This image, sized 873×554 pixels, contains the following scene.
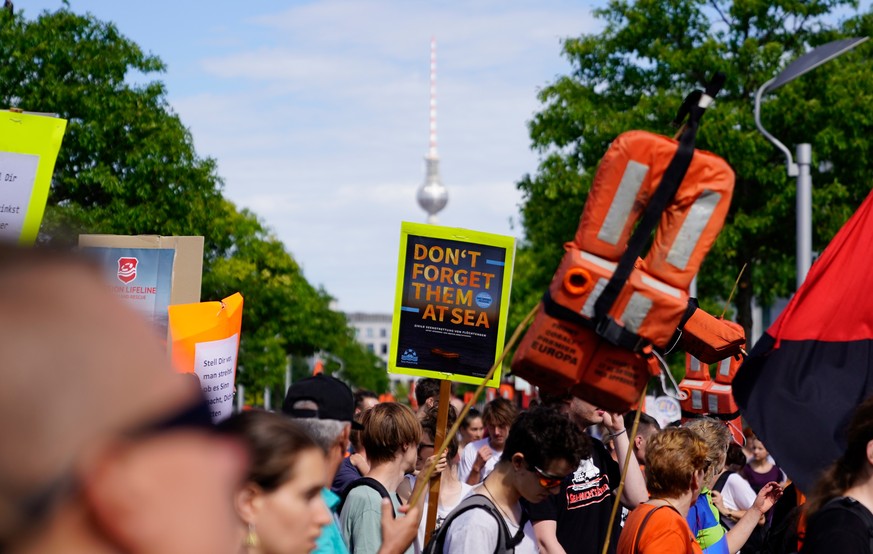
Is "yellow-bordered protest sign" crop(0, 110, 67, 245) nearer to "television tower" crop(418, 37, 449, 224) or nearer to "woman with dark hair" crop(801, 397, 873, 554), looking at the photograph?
"woman with dark hair" crop(801, 397, 873, 554)

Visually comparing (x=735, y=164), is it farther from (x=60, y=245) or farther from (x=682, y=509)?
(x=60, y=245)

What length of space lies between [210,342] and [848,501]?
15.5 feet

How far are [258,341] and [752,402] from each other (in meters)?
42.7

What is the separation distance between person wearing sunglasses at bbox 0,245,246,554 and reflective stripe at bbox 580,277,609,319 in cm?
221

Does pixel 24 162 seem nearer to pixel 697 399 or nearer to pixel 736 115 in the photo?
pixel 697 399

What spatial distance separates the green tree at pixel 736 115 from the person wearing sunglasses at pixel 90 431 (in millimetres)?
25252

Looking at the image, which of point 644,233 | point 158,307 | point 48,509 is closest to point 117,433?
point 48,509

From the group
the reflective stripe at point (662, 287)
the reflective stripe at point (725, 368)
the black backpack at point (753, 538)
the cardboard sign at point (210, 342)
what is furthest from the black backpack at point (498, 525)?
the reflective stripe at point (725, 368)

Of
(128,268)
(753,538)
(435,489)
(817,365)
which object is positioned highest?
(128,268)

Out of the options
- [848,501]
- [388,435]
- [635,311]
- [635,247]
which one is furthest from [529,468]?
[635,247]

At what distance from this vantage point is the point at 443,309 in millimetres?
5891

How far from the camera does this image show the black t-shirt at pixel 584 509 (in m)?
6.01

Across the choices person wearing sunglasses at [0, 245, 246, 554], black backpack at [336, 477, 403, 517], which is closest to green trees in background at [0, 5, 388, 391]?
black backpack at [336, 477, 403, 517]

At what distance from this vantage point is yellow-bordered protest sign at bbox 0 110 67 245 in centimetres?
541
